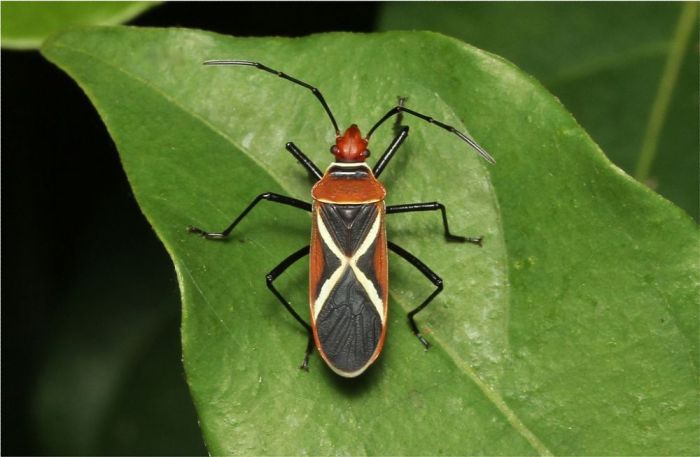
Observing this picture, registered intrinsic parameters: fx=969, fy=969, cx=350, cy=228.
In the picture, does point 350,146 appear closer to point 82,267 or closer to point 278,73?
point 278,73

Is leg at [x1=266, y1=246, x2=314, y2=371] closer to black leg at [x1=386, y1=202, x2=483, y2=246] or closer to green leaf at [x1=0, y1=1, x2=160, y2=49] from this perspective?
black leg at [x1=386, y1=202, x2=483, y2=246]

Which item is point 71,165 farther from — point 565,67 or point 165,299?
point 565,67

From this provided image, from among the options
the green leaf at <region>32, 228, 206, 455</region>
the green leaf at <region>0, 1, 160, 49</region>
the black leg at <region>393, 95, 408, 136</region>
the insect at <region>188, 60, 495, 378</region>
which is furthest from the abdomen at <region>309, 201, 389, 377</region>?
the green leaf at <region>32, 228, 206, 455</region>

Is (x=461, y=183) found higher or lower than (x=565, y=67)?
lower

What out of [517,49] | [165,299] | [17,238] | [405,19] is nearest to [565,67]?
[517,49]

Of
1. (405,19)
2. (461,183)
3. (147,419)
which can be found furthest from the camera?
(147,419)

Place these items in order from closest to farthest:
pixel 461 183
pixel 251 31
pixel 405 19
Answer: pixel 461 183, pixel 405 19, pixel 251 31

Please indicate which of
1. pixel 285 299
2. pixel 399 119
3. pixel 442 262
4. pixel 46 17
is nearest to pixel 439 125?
pixel 399 119
